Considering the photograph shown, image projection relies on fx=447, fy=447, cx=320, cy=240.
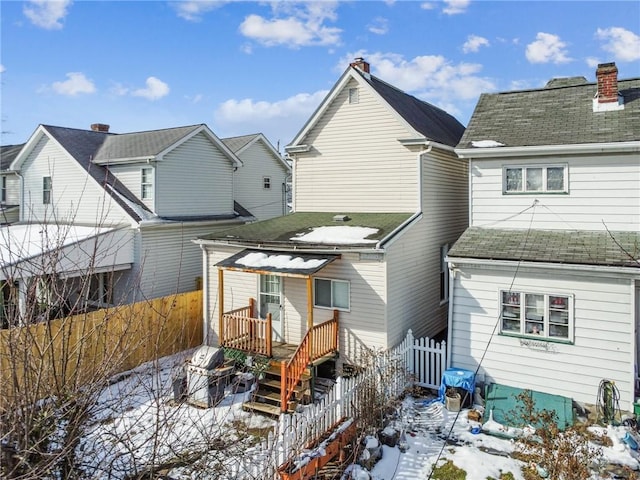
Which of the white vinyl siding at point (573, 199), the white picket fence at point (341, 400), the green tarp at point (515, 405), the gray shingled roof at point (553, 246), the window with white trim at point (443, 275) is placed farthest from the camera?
the window with white trim at point (443, 275)

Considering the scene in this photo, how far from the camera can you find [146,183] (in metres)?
18.7

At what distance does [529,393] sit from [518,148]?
628cm

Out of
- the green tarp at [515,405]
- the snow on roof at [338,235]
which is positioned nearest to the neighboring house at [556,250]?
the green tarp at [515,405]

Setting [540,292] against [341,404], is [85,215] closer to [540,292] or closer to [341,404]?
[341,404]

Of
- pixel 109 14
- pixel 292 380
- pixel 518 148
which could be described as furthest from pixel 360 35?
pixel 292 380

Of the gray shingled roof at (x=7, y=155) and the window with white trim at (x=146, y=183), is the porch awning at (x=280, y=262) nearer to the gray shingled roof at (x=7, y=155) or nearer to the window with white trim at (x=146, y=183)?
the window with white trim at (x=146, y=183)

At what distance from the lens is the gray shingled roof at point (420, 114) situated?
48.5 ft

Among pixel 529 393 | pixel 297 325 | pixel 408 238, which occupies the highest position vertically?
pixel 408 238

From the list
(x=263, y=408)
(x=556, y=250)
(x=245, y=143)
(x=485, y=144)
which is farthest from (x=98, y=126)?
(x=556, y=250)

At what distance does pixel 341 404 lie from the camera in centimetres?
922

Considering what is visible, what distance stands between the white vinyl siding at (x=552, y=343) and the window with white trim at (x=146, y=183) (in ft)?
43.1

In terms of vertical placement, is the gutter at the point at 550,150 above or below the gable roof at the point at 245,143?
below

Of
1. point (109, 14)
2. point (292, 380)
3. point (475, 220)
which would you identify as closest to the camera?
point (109, 14)

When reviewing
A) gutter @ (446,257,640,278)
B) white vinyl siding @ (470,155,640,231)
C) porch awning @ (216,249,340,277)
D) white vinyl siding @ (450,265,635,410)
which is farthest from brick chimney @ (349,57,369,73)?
white vinyl siding @ (450,265,635,410)
